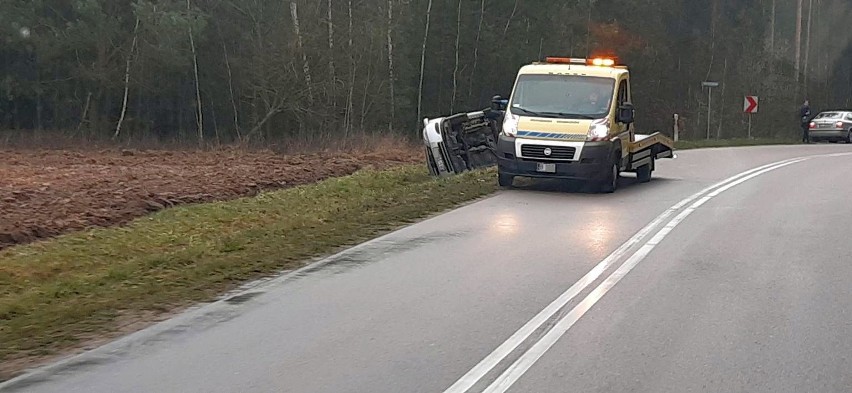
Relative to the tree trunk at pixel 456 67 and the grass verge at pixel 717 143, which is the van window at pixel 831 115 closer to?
the grass verge at pixel 717 143

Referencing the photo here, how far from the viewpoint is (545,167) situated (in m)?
18.8

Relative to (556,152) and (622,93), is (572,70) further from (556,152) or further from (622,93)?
(556,152)

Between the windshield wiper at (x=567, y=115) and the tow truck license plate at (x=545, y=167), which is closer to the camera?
the tow truck license plate at (x=545, y=167)

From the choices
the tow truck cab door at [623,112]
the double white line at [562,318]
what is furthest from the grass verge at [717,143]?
the double white line at [562,318]

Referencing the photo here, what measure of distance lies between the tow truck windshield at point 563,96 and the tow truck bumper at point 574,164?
724mm

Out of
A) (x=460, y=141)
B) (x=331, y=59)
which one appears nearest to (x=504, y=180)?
(x=460, y=141)

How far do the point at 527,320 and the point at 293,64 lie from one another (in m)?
32.7

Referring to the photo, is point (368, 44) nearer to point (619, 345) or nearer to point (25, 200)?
point (25, 200)

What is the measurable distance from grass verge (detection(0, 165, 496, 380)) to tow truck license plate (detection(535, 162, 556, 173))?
1.05m

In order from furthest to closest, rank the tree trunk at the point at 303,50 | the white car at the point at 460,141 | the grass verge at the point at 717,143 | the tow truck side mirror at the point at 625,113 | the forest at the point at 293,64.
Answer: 1. the tree trunk at the point at 303,50
2. the forest at the point at 293,64
3. the grass verge at the point at 717,143
4. the white car at the point at 460,141
5. the tow truck side mirror at the point at 625,113

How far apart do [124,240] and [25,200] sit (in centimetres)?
417

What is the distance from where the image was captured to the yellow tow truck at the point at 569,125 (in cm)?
1869

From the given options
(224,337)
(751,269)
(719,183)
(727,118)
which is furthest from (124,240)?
(727,118)

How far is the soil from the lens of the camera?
15.3 metres
